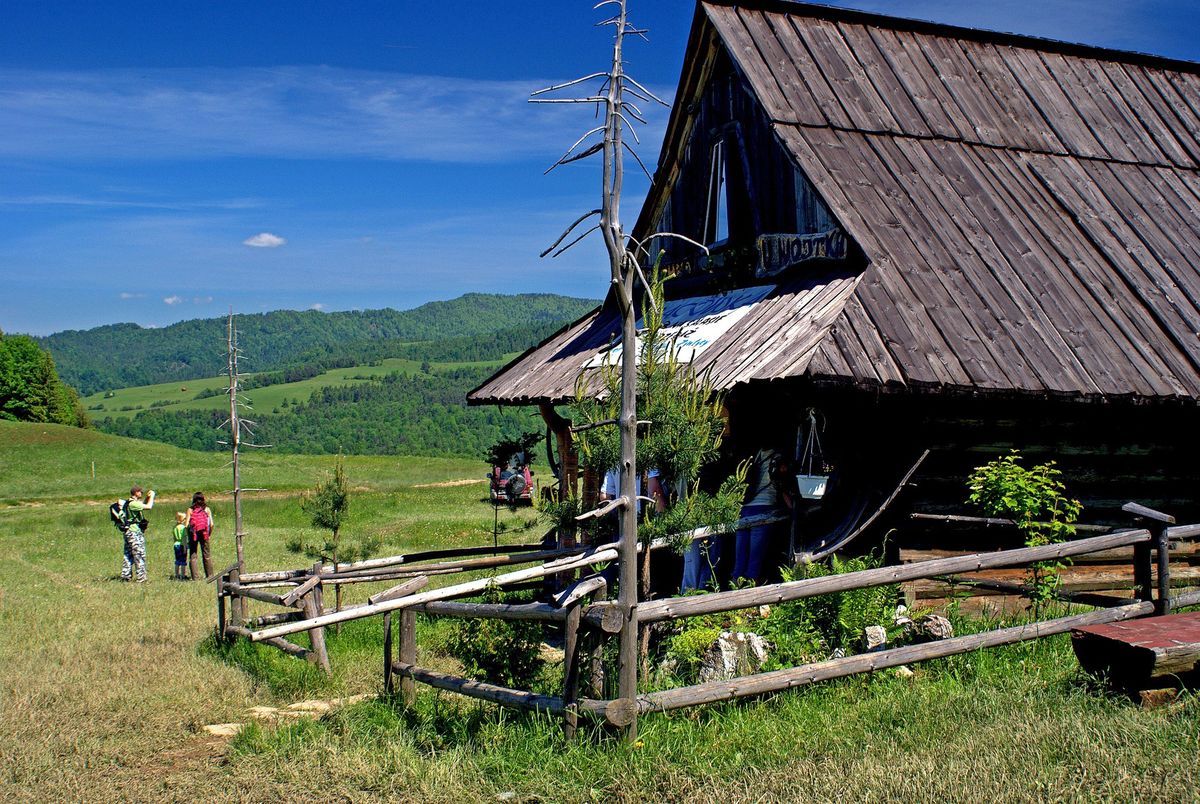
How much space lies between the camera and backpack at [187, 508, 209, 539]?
20.2 meters

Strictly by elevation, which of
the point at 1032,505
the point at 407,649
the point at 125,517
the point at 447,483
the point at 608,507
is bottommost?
the point at 447,483

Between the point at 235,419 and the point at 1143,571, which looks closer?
the point at 1143,571

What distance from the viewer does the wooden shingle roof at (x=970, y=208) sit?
32.0 ft

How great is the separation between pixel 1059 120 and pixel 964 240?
402 centimetres

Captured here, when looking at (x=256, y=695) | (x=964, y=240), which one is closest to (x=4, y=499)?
(x=256, y=695)

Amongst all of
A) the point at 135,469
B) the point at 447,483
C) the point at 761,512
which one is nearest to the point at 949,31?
the point at 761,512

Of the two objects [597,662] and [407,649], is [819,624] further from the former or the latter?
[407,649]

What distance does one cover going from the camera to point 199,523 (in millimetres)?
20172

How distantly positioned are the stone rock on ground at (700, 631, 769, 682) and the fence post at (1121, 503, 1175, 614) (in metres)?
2.95

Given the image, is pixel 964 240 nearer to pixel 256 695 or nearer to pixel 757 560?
pixel 757 560

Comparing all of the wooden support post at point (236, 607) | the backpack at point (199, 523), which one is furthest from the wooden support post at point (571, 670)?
the backpack at point (199, 523)

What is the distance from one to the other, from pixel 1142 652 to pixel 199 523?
17.8 meters

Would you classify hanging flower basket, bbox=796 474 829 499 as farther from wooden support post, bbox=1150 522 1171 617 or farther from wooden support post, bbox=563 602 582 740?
wooden support post, bbox=563 602 582 740

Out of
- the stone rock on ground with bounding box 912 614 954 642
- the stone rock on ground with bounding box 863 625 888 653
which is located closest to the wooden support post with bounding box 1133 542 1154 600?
the stone rock on ground with bounding box 912 614 954 642
